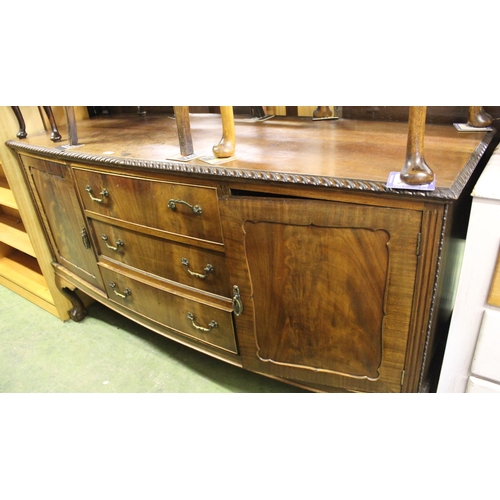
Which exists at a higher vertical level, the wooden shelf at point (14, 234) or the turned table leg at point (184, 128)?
the turned table leg at point (184, 128)

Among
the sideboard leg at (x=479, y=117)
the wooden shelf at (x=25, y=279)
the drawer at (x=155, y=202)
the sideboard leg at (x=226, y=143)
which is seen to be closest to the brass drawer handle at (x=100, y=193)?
the drawer at (x=155, y=202)

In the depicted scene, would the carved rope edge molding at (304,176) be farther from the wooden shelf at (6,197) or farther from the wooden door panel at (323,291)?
the wooden shelf at (6,197)

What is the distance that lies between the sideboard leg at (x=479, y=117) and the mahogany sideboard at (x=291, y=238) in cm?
4

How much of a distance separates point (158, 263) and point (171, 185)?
0.28 meters

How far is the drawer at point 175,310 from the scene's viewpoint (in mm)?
1021

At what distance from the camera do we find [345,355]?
827mm

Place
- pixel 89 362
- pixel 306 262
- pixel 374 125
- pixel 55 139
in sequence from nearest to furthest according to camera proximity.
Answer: pixel 306 262 < pixel 374 125 < pixel 55 139 < pixel 89 362

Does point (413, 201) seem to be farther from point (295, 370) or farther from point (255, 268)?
point (295, 370)

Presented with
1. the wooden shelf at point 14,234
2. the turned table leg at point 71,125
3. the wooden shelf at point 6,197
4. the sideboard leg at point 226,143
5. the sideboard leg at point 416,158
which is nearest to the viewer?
the sideboard leg at point 416,158

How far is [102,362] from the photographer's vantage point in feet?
4.62

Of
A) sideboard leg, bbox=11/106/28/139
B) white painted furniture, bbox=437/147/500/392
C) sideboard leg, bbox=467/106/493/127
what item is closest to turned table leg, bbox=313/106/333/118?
sideboard leg, bbox=467/106/493/127

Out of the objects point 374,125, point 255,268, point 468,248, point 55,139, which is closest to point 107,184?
point 55,139

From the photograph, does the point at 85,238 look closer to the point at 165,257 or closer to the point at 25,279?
the point at 165,257
